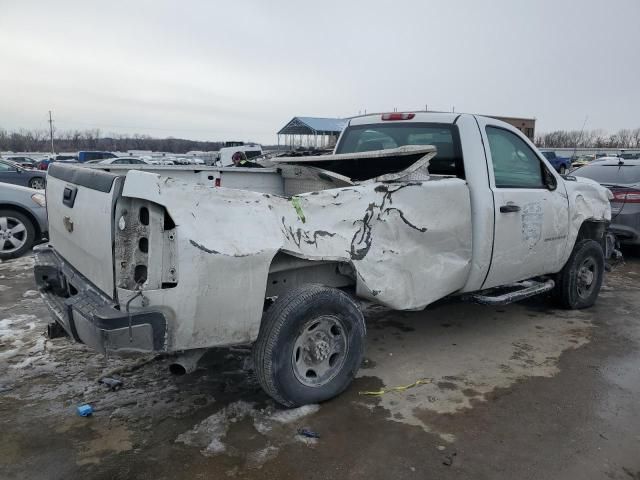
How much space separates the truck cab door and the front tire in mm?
1594

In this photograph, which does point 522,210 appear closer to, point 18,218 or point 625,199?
point 625,199

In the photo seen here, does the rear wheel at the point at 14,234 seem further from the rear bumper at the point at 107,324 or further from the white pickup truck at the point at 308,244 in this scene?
the rear bumper at the point at 107,324

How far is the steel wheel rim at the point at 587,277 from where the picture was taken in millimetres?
5598

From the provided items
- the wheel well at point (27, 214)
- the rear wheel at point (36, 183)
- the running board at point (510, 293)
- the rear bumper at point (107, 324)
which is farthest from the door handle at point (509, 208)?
the rear wheel at point (36, 183)

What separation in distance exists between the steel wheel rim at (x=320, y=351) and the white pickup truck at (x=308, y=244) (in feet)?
0.03

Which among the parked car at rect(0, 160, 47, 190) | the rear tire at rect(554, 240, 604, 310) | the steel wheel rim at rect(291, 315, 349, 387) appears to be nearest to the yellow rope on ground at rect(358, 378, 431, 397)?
the steel wheel rim at rect(291, 315, 349, 387)

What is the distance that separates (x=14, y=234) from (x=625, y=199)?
382 inches

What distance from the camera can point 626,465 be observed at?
282 cm

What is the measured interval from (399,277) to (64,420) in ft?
7.94

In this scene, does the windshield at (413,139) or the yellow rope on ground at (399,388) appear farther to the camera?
the windshield at (413,139)

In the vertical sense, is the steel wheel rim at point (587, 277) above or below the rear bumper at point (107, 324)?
below

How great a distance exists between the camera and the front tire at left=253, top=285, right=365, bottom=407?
304 centimetres

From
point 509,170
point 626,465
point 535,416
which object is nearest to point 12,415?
point 535,416

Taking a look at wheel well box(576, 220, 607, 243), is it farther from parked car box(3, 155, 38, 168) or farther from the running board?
parked car box(3, 155, 38, 168)
